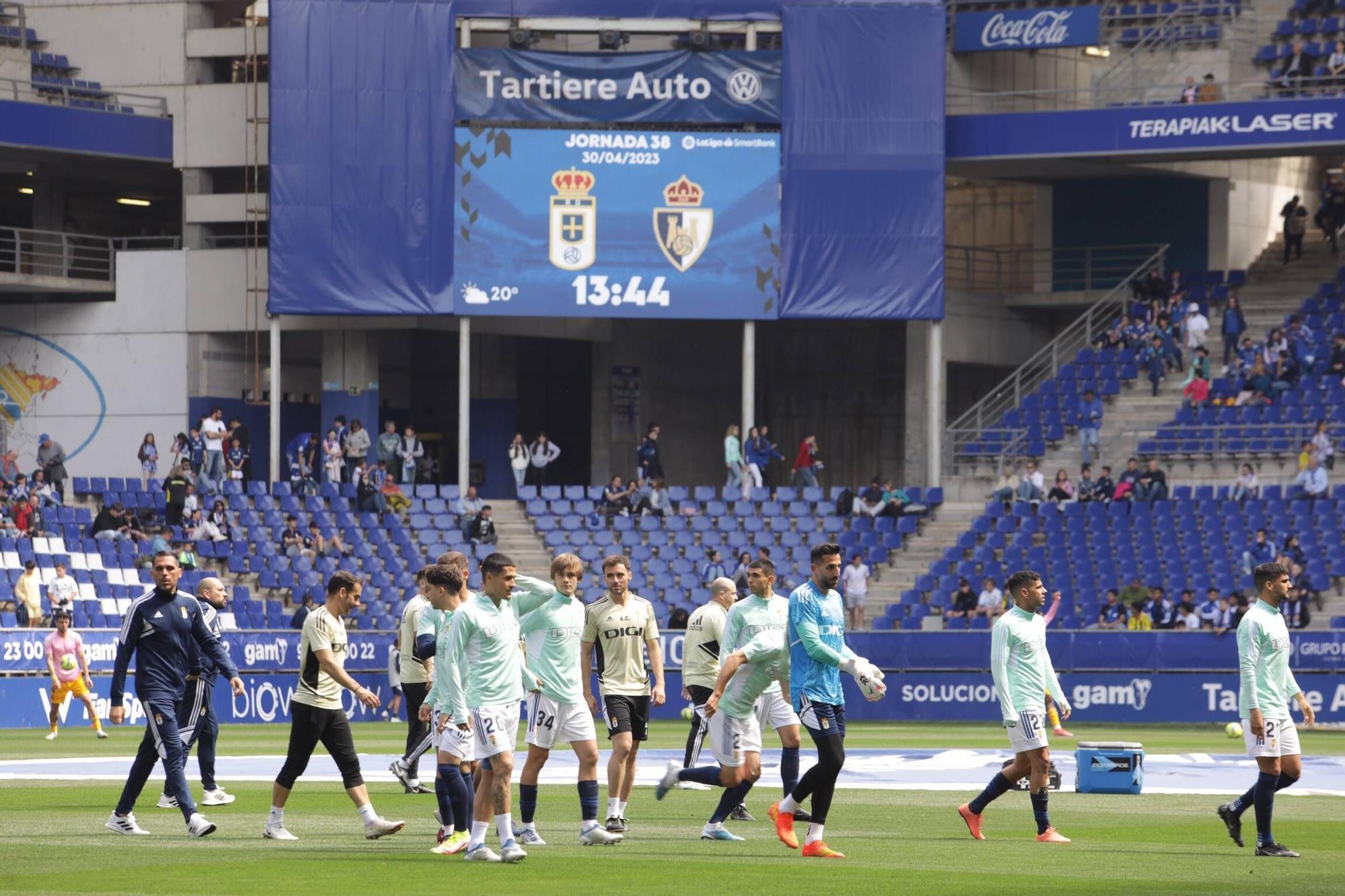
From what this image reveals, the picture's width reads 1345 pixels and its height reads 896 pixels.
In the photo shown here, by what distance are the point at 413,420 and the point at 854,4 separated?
14706 millimetres

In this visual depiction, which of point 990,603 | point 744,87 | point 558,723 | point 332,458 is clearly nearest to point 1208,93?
point 744,87

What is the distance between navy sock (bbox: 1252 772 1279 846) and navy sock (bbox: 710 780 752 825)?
137 inches

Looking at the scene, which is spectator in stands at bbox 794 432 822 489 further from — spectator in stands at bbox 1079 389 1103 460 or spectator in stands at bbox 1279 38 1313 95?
spectator in stands at bbox 1279 38 1313 95

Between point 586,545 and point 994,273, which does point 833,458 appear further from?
point 586,545

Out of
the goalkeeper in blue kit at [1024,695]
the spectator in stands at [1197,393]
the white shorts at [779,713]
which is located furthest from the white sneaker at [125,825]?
the spectator in stands at [1197,393]

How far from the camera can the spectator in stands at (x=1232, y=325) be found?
41438mm

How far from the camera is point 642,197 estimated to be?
41.2 m

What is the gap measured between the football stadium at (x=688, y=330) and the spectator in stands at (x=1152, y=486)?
11 cm

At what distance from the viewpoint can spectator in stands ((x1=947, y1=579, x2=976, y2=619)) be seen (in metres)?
35.3

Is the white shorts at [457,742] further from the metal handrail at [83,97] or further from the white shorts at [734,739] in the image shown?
the metal handrail at [83,97]

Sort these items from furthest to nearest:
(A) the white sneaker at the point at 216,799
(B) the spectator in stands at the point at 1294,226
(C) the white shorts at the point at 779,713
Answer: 1. (B) the spectator in stands at the point at 1294,226
2. (A) the white sneaker at the point at 216,799
3. (C) the white shorts at the point at 779,713

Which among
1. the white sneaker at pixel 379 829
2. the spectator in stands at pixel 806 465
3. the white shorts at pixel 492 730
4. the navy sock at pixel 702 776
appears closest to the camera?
the white shorts at pixel 492 730

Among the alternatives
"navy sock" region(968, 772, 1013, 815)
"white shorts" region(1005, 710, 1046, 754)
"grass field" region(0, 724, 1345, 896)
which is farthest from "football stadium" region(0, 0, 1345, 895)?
"white shorts" region(1005, 710, 1046, 754)

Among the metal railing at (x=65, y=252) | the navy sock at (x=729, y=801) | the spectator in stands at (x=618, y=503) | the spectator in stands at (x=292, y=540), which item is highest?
the metal railing at (x=65, y=252)
